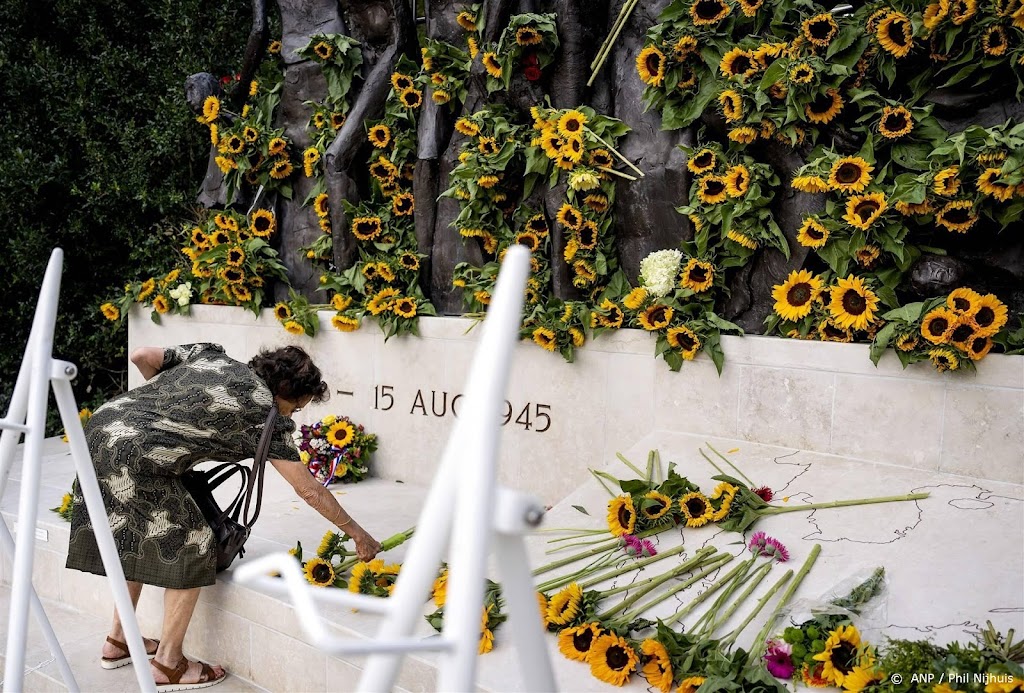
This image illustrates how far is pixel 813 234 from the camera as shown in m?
3.63

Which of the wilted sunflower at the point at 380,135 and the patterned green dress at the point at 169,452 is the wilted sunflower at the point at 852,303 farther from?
the wilted sunflower at the point at 380,135

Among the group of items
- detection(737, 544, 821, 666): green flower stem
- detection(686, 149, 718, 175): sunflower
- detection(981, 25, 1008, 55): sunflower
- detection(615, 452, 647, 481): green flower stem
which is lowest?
detection(737, 544, 821, 666): green flower stem

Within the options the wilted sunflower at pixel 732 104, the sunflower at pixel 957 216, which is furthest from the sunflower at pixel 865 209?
the wilted sunflower at pixel 732 104

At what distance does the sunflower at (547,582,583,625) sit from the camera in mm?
2547

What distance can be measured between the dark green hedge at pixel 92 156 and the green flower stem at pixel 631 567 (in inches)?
242

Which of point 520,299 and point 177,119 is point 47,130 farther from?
point 520,299

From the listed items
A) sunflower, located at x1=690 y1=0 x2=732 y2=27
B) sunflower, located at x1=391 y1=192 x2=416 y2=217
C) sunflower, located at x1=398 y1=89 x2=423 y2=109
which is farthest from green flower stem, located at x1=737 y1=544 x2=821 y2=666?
sunflower, located at x1=398 y1=89 x2=423 y2=109

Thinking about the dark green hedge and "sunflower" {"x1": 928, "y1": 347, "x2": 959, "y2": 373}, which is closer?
"sunflower" {"x1": 928, "y1": 347, "x2": 959, "y2": 373}

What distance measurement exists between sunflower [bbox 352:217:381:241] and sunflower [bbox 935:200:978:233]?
3.22 m

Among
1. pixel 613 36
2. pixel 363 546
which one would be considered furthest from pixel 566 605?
pixel 613 36

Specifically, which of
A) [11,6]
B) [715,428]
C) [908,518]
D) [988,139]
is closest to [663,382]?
[715,428]

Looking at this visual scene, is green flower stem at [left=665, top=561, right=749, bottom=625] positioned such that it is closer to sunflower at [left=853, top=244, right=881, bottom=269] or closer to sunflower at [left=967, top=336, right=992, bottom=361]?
sunflower at [left=967, top=336, right=992, bottom=361]

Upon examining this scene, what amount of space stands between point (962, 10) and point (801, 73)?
0.62 metres

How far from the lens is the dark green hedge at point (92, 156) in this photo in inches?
288
